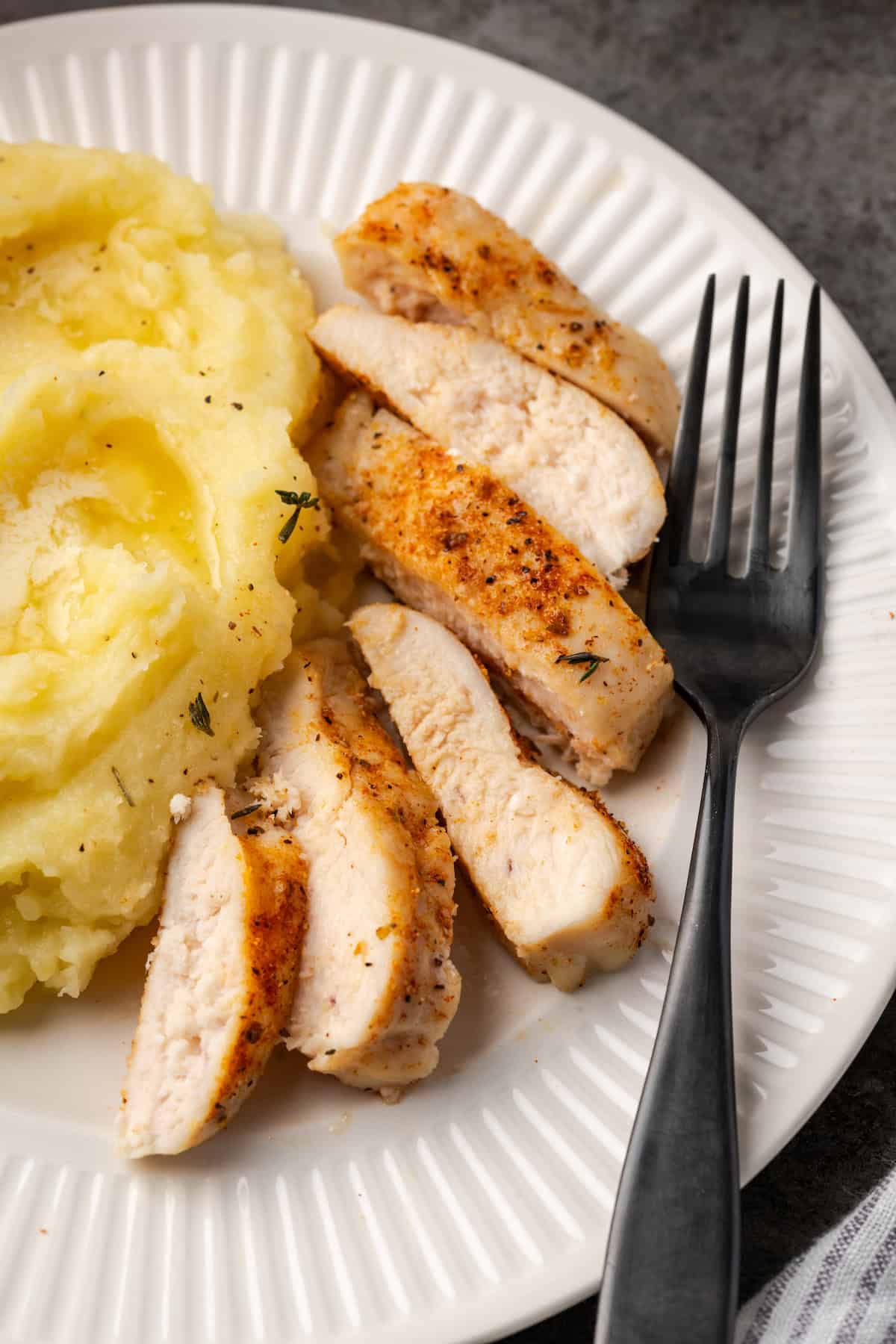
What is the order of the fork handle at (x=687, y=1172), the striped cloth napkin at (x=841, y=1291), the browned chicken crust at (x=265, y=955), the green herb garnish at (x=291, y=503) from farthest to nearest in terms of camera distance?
the green herb garnish at (x=291, y=503) → the browned chicken crust at (x=265, y=955) → the striped cloth napkin at (x=841, y=1291) → the fork handle at (x=687, y=1172)

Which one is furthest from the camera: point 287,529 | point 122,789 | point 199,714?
point 287,529

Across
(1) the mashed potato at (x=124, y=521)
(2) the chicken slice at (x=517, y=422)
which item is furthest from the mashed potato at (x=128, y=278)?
(2) the chicken slice at (x=517, y=422)

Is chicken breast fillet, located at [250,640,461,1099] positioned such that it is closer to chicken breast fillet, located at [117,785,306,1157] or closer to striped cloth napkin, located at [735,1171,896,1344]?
chicken breast fillet, located at [117,785,306,1157]

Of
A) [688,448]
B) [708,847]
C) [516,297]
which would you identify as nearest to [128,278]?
[516,297]

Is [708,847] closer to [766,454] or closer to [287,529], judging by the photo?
[766,454]

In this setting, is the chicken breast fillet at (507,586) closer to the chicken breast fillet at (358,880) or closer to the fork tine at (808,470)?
the chicken breast fillet at (358,880)

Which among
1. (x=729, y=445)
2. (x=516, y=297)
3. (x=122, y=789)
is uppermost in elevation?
(x=516, y=297)

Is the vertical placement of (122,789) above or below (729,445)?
below
